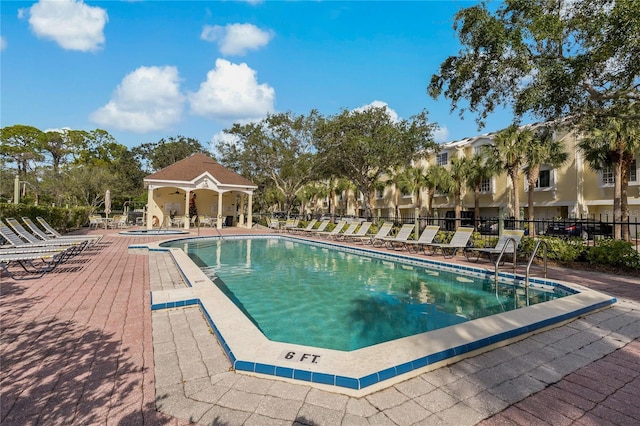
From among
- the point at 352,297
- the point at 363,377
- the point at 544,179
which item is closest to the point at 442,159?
the point at 544,179

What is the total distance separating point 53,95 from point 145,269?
14398 millimetres

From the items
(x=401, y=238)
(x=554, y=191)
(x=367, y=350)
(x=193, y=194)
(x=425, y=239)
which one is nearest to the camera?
(x=367, y=350)

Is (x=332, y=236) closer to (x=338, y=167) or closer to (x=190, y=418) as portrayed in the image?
(x=338, y=167)

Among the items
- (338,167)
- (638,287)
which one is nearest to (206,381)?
(638,287)

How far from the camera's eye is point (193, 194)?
91.1ft

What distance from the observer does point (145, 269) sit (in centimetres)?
865

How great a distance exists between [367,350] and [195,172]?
25.9m

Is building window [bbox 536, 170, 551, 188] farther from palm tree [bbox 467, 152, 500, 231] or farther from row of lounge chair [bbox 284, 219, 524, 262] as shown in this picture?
row of lounge chair [bbox 284, 219, 524, 262]

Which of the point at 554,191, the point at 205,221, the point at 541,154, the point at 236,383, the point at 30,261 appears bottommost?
the point at 236,383

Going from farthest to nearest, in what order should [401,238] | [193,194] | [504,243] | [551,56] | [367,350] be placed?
1. [193,194]
2. [401,238]
3. [504,243]
4. [551,56]
5. [367,350]

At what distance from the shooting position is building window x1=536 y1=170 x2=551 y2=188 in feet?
83.1

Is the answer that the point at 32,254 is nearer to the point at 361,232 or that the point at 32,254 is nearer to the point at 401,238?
the point at 401,238

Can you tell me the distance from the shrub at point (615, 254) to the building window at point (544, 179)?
18.4 meters

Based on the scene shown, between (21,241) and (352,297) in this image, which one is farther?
(21,241)
